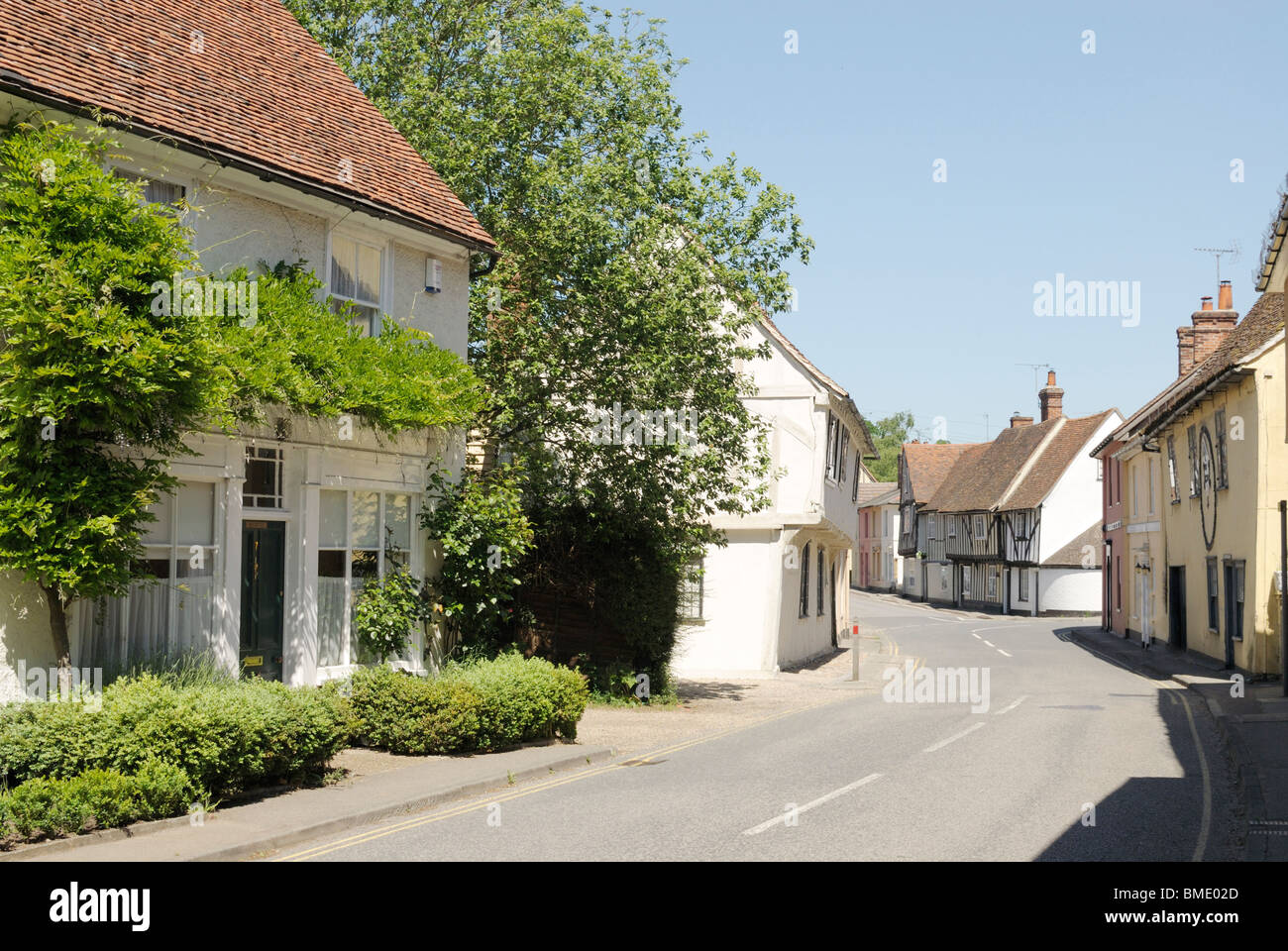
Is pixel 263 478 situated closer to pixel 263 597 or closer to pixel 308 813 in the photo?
pixel 263 597

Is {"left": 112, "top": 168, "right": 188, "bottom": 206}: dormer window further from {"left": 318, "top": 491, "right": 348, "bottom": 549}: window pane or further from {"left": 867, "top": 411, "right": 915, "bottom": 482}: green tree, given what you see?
{"left": 867, "top": 411, "right": 915, "bottom": 482}: green tree

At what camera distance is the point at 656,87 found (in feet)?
70.0

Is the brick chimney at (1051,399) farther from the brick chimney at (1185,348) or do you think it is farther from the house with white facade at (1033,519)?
the brick chimney at (1185,348)

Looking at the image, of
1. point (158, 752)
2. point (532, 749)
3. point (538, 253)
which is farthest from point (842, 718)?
point (158, 752)

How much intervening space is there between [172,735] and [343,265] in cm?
734

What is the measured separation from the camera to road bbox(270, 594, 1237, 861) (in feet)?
29.6

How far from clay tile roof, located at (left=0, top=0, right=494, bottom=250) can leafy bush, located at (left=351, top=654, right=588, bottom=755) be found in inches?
237

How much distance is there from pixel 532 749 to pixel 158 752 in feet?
17.0

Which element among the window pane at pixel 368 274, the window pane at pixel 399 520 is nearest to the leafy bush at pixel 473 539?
the window pane at pixel 399 520

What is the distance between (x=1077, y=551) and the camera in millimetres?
58562

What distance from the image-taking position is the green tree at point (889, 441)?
423 ft

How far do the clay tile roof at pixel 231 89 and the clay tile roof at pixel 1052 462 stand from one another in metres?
48.2

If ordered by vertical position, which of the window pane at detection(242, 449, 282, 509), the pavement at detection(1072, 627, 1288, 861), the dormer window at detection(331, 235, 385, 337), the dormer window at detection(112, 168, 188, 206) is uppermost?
the dormer window at detection(112, 168, 188, 206)

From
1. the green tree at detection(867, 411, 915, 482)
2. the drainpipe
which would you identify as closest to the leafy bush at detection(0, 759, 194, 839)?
the drainpipe
